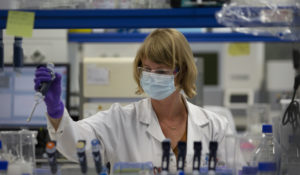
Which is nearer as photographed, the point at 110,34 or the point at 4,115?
the point at 4,115

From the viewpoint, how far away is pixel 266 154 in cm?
147

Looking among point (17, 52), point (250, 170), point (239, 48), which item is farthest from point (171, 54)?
point (239, 48)

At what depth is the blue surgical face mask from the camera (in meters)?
1.80

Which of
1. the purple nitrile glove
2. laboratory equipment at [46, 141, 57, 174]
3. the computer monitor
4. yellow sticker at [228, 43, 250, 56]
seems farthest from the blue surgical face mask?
yellow sticker at [228, 43, 250, 56]

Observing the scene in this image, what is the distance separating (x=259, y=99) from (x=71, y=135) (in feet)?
15.5

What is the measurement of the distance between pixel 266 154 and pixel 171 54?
61 cm

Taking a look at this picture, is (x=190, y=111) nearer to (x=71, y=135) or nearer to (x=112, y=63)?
(x=71, y=135)

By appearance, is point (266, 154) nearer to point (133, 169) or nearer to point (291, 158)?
point (291, 158)

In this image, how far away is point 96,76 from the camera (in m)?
2.92

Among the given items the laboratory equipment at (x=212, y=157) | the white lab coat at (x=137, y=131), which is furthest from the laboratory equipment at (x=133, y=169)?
the white lab coat at (x=137, y=131)

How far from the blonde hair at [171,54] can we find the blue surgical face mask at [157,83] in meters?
0.06

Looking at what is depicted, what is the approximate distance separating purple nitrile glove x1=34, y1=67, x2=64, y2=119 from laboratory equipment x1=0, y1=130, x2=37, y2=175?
125mm

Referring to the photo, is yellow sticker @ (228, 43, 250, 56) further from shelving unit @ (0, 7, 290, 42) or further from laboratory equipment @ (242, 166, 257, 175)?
laboratory equipment @ (242, 166, 257, 175)

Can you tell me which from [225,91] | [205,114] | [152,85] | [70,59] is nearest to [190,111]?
[205,114]
